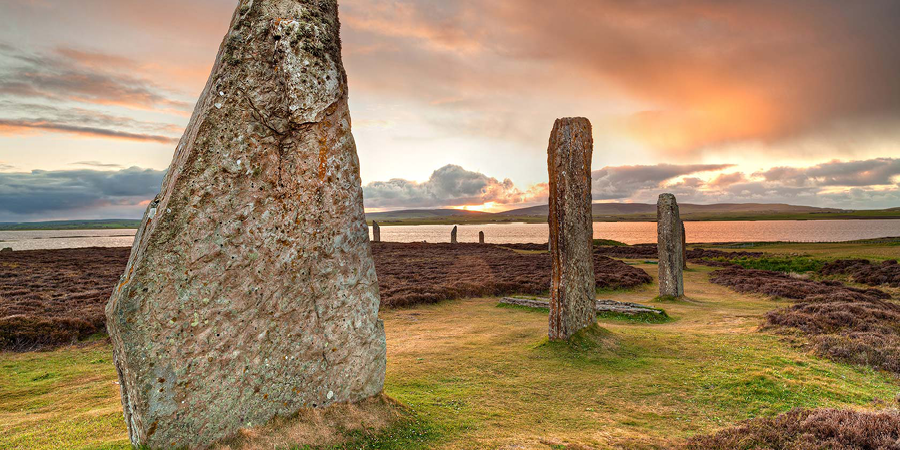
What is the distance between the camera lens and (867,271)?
20000 mm

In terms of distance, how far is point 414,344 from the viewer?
33.1ft

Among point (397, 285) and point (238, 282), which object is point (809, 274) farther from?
point (238, 282)

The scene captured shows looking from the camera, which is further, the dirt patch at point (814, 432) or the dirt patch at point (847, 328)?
the dirt patch at point (847, 328)

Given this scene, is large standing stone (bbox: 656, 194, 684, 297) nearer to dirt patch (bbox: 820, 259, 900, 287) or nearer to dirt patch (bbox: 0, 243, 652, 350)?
dirt patch (bbox: 0, 243, 652, 350)

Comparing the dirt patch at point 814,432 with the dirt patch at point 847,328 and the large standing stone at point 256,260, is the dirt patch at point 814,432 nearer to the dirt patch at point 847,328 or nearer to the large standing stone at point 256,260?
the dirt patch at point 847,328

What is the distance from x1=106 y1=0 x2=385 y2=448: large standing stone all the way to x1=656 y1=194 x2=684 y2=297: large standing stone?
46.4 ft

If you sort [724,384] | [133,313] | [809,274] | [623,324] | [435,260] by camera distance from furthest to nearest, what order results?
1. [435,260]
2. [809,274]
3. [623,324]
4. [724,384]
5. [133,313]

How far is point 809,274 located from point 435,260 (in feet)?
68.8

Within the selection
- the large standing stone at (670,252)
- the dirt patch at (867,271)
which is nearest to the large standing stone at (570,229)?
the large standing stone at (670,252)

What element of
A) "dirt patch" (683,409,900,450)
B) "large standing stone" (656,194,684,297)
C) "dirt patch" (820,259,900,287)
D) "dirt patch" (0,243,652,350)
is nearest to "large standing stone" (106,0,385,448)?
"dirt patch" (683,409,900,450)

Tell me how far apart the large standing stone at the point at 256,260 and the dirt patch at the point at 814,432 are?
13.2 ft

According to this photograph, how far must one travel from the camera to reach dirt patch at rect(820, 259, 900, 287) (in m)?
18.2

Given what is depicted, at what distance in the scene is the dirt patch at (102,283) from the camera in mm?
11523

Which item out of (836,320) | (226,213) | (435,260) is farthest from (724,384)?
(435,260)
